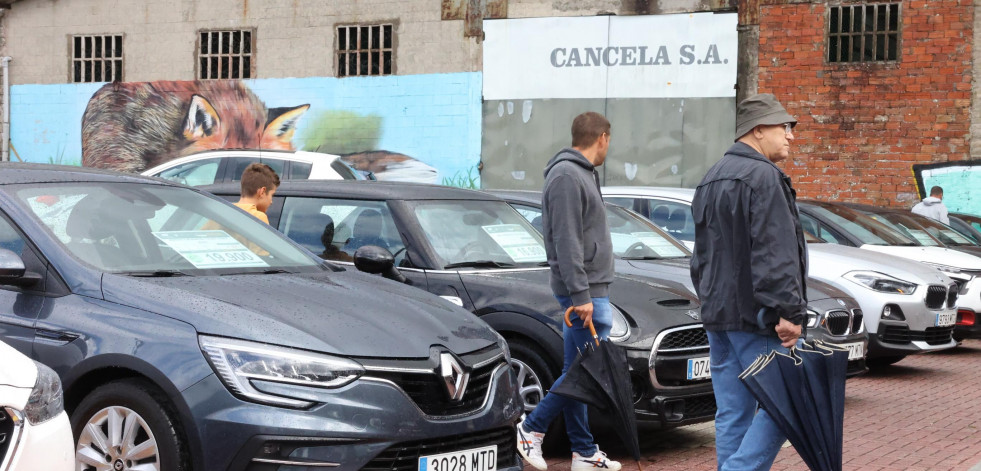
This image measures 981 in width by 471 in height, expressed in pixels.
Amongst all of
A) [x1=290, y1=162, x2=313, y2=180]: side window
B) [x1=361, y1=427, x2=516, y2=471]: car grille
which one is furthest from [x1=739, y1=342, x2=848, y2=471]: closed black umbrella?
[x1=290, y1=162, x2=313, y2=180]: side window

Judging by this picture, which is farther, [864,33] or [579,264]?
[864,33]

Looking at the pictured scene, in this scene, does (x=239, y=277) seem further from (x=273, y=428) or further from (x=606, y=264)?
(x=606, y=264)

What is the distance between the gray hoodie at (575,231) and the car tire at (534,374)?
541 millimetres

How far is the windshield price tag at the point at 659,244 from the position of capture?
8812 millimetres

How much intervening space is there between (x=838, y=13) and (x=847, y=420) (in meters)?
13.0

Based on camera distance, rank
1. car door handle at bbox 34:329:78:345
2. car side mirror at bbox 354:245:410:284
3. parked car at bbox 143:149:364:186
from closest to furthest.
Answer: car door handle at bbox 34:329:78:345
car side mirror at bbox 354:245:410:284
parked car at bbox 143:149:364:186

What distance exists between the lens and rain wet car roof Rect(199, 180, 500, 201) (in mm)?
7152

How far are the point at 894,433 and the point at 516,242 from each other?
284cm

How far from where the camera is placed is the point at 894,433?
7.81 m

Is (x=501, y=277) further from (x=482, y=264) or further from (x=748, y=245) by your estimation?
(x=748, y=245)

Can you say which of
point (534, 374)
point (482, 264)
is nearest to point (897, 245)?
point (482, 264)

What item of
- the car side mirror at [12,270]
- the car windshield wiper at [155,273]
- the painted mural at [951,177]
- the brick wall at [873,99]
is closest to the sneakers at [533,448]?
the car windshield wiper at [155,273]

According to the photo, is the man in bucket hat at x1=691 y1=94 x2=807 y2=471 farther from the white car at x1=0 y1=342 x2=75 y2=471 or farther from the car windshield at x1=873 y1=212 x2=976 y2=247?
the car windshield at x1=873 y1=212 x2=976 y2=247

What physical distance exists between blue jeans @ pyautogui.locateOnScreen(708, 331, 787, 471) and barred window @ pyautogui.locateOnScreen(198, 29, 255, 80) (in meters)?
19.1
